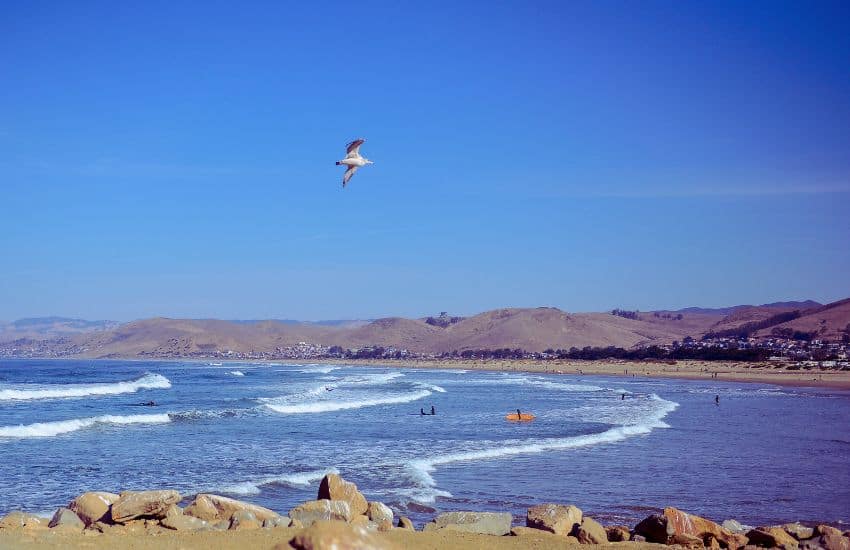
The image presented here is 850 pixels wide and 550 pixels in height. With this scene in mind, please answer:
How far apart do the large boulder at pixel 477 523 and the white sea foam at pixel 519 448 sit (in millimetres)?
3297

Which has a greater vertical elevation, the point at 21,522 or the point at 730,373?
the point at 730,373

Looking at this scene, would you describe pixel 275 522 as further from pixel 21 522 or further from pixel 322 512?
pixel 21 522

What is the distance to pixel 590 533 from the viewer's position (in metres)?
10.9

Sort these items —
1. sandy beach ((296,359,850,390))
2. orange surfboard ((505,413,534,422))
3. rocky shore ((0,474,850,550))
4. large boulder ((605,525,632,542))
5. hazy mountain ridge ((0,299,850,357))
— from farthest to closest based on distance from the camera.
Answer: hazy mountain ridge ((0,299,850,357))
sandy beach ((296,359,850,390))
orange surfboard ((505,413,534,422))
large boulder ((605,525,632,542))
rocky shore ((0,474,850,550))

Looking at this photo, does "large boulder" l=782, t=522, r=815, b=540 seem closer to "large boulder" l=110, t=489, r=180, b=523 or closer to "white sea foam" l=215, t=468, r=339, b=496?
"white sea foam" l=215, t=468, r=339, b=496

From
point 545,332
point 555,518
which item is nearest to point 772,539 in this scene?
point 555,518

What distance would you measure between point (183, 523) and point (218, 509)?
2.24ft

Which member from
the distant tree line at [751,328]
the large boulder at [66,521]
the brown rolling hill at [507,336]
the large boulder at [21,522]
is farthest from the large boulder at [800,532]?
the brown rolling hill at [507,336]

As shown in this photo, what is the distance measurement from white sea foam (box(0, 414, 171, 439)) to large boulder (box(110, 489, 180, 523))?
1596 cm

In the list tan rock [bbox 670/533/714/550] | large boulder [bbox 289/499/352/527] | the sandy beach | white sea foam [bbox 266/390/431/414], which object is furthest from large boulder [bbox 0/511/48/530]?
the sandy beach

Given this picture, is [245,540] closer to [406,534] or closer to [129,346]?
[406,534]

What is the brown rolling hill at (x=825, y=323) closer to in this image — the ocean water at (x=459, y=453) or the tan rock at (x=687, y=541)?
the ocean water at (x=459, y=453)

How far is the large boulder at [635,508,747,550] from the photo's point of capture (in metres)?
10.9

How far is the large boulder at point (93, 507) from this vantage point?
37.9 feet
